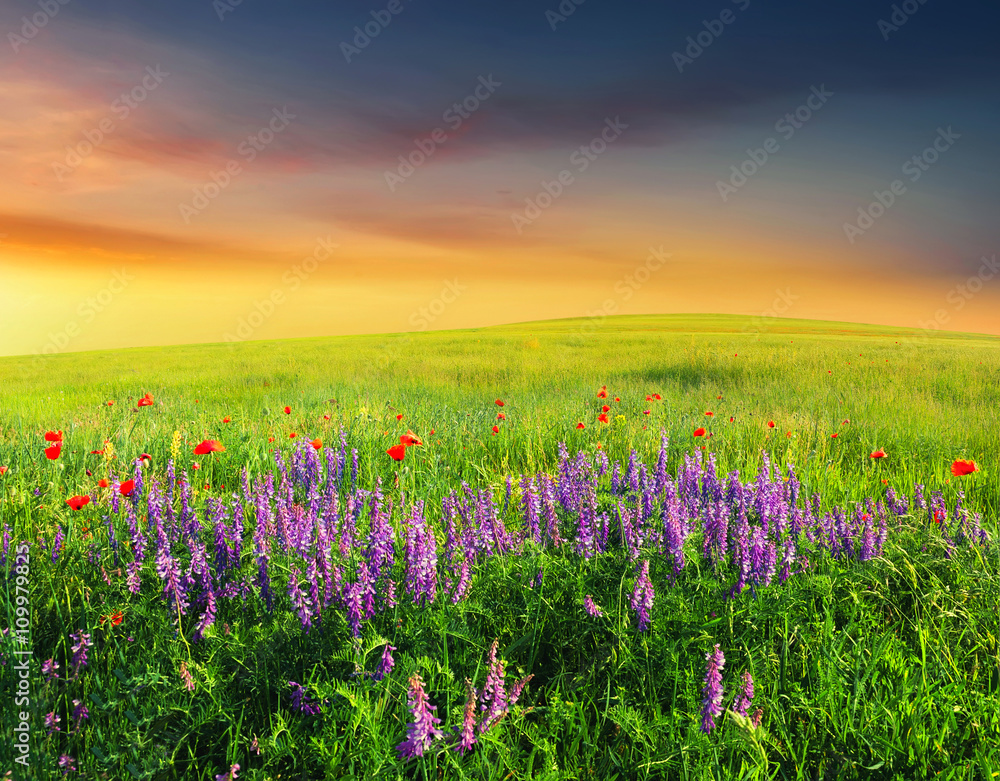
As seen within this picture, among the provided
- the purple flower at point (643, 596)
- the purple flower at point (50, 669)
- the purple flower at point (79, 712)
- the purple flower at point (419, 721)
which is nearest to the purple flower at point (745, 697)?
the purple flower at point (643, 596)

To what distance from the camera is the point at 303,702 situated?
1925mm

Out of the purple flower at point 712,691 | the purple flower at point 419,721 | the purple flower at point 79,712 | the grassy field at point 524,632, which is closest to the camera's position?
the purple flower at point 419,721

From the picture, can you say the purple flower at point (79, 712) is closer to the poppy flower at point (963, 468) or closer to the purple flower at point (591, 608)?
the purple flower at point (591, 608)

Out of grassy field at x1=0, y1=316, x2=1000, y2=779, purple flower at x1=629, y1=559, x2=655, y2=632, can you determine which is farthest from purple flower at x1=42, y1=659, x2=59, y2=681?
purple flower at x1=629, y1=559, x2=655, y2=632

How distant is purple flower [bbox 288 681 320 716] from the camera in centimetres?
187

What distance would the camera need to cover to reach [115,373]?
17531mm

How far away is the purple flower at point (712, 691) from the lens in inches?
65.5

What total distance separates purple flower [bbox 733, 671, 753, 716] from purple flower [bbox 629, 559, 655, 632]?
1.22ft

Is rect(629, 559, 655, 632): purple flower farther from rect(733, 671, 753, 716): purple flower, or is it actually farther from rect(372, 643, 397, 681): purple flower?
rect(372, 643, 397, 681): purple flower

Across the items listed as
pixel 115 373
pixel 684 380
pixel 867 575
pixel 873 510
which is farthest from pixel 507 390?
pixel 115 373

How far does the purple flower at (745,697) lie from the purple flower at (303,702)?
1358mm

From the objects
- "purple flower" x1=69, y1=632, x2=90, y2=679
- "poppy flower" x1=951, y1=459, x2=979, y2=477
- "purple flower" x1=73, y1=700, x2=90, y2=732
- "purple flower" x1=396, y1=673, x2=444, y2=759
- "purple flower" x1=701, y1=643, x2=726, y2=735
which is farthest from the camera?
"poppy flower" x1=951, y1=459, x2=979, y2=477

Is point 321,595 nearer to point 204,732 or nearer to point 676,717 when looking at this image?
point 204,732

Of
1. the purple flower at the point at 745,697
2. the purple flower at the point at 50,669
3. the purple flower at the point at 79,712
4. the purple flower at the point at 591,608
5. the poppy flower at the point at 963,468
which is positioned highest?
Result: the poppy flower at the point at 963,468
